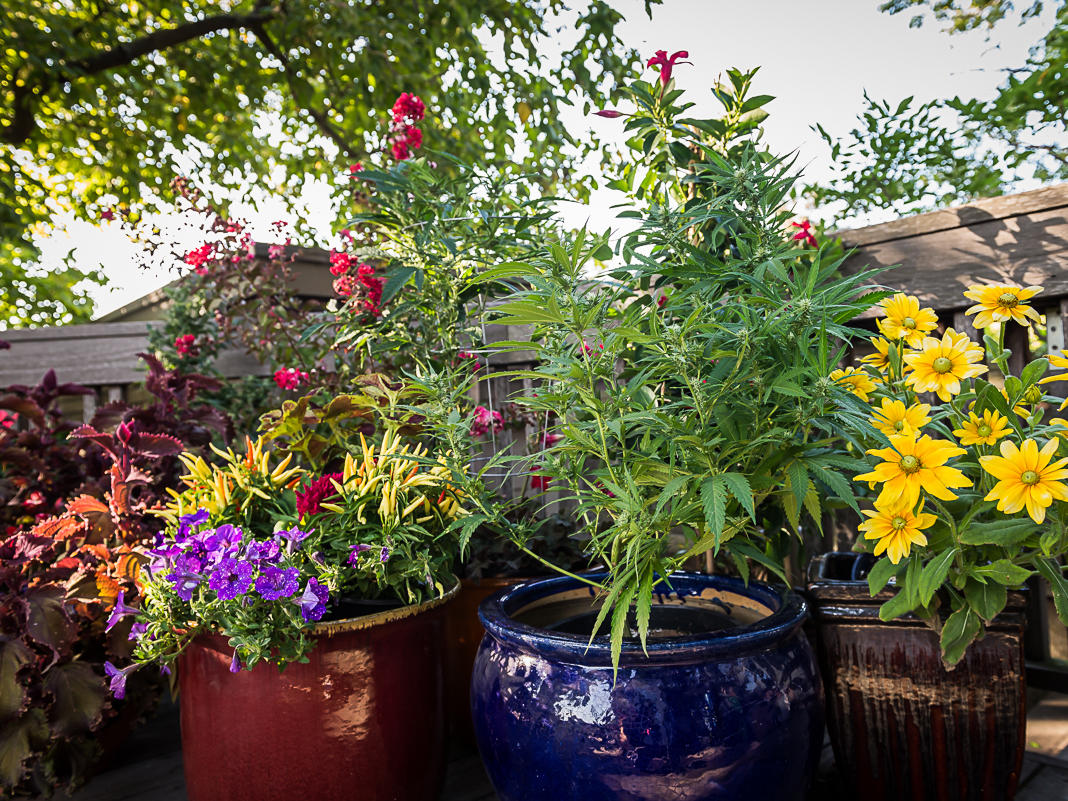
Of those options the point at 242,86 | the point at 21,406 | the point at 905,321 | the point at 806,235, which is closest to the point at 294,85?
the point at 242,86

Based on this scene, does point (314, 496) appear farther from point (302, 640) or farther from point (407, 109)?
point (407, 109)

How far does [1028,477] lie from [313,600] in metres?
0.94

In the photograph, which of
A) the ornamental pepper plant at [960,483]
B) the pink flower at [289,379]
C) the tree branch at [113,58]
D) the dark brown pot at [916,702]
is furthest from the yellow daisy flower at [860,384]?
the tree branch at [113,58]

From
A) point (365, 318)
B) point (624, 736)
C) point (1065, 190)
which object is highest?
point (1065, 190)

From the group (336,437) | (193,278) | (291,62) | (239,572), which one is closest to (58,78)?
(291,62)

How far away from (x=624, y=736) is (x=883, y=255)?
1.43 m

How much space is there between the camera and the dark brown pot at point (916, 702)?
1.02 m

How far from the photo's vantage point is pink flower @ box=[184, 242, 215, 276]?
217cm

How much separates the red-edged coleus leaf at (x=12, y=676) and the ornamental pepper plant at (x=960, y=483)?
147 cm

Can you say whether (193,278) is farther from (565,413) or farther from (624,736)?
(624,736)

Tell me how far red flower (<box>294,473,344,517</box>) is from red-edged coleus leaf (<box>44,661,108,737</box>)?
0.58m

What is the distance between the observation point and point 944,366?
942 millimetres

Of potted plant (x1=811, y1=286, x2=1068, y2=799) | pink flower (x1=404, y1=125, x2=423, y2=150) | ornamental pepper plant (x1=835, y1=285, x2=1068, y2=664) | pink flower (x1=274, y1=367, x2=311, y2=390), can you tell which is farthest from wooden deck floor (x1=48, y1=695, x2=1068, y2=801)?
pink flower (x1=404, y1=125, x2=423, y2=150)

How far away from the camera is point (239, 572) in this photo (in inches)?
39.4
